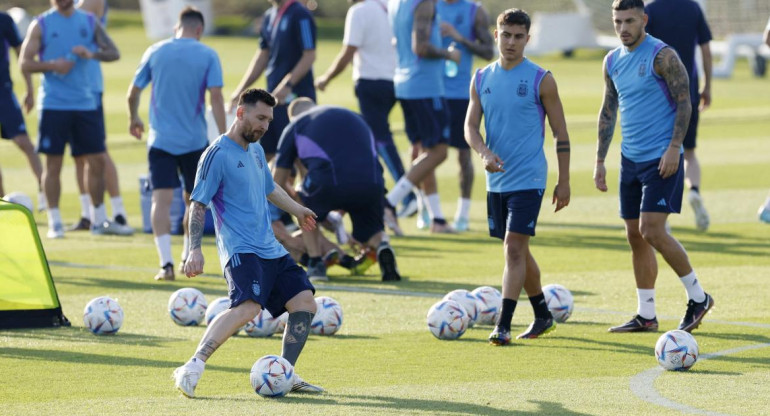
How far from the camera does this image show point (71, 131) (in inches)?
561

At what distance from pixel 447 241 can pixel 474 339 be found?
195 inches

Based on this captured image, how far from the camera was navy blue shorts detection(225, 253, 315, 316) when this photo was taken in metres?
7.19

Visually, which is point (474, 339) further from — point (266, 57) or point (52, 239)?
point (52, 239)

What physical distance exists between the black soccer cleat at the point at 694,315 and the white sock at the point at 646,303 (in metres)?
0.22

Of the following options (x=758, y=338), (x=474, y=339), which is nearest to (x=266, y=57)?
(x=474, y=339)

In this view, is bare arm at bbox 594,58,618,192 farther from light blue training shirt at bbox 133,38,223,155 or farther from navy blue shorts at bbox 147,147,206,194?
navy blue shorts at bbox 147,147,206,194

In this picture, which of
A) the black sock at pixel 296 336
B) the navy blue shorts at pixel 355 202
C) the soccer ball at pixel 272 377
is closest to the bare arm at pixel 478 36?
the navy blue shorts at pixel 355 202

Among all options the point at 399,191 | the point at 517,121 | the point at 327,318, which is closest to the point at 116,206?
the point at 399,191

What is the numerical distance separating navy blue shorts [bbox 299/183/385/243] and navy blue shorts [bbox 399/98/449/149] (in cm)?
253

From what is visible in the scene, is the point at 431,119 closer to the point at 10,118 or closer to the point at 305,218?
the point at 10,118

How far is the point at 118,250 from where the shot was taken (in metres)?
13.5

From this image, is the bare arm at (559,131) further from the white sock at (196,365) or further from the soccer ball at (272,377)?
the white sock at (196,365)

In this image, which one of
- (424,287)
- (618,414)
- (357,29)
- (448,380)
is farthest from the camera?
(357,29)

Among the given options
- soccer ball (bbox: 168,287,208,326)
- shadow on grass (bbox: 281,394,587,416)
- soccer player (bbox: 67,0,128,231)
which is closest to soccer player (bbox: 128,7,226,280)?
soccer ball (bbox: 168,287,208,326)
